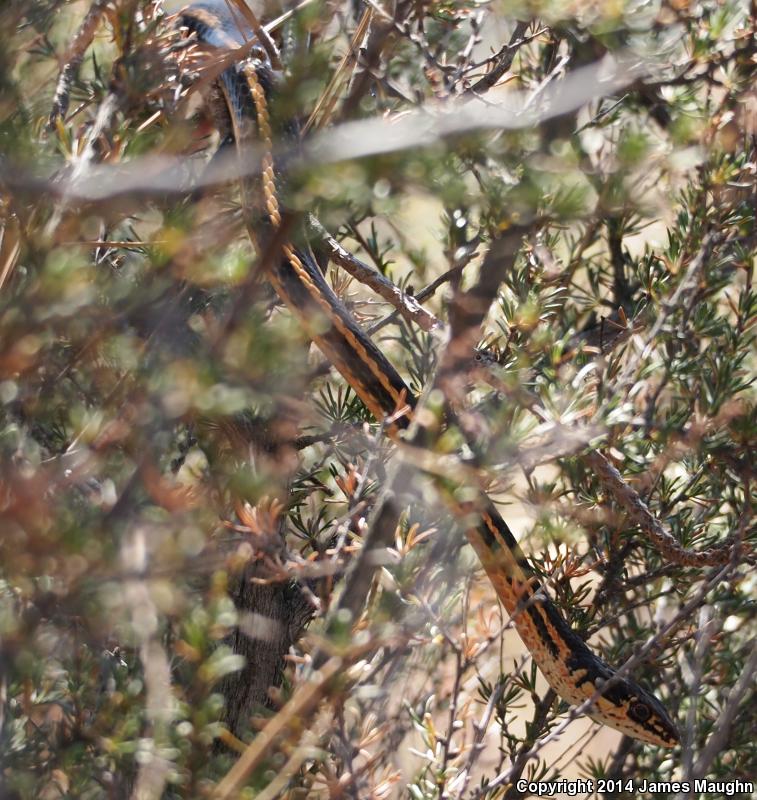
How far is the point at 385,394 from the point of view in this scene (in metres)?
1.71

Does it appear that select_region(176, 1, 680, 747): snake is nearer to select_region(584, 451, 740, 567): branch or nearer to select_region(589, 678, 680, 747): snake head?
select_region(589, 678, 680, 747): snake head

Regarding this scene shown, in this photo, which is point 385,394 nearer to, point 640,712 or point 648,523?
point 648,523

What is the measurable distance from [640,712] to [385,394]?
972mm

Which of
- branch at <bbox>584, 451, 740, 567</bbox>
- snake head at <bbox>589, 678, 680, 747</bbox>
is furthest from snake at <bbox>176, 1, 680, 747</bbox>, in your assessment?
branch at <bbox>584, 451, 740, 567</bbox>

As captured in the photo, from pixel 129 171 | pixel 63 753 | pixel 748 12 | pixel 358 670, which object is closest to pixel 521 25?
pixel 748 12

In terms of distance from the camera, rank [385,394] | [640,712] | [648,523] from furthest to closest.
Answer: [640,712], [648,523], [385,394]

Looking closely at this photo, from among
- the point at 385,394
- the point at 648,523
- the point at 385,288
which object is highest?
the point at 385,288

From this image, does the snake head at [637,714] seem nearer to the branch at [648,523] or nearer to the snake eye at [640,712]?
the snake eye at [640,712]

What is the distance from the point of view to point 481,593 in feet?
4.53

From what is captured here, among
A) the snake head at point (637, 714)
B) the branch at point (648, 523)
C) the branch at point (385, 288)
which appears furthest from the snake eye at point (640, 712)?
the branch at point (385, 288)

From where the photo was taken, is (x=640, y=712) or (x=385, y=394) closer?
(x=385, y=394)

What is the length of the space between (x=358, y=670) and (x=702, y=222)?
3.65ft

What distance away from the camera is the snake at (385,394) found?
1714mm

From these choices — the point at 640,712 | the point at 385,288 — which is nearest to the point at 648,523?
the point at 640,712
